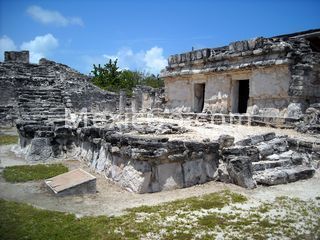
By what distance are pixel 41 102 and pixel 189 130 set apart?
1108 cm

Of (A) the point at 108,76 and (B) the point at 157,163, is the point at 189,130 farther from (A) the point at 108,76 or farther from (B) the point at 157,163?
(A) the point at 108,76

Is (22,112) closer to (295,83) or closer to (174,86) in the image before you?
(174,86)

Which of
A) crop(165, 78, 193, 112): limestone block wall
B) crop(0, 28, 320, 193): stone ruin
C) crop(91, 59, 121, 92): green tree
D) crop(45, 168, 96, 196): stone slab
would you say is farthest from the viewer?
crop(91, 59, 121, 92): green tree

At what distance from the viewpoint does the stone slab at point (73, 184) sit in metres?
6.26

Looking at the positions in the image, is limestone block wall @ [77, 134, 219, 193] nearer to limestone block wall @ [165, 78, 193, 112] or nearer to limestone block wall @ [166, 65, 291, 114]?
limestone block wall @ [166, 65, 291, 114]

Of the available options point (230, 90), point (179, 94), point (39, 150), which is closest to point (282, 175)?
point (230, 90)

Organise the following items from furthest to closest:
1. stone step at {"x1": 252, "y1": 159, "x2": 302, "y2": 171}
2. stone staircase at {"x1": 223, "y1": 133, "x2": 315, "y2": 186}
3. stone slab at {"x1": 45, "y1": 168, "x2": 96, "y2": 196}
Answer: stone step at {"x1": 252, "y1": 159, "x2": 302, "y2": 171}, stone staircase at {"x1": 223, "y1": 133, "x2": 315, "y2": 186}, stone slab at {"x1": 45, "y1": 168, "x2": 96, "y2": 196}

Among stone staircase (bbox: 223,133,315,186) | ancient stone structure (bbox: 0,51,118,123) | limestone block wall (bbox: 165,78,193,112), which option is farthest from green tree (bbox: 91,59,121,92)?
stone staircase (bbox: 223,133,315,186)

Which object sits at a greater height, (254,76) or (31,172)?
(254,76)

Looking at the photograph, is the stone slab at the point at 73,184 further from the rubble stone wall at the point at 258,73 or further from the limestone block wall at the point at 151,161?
the rubble stone wall at the point at 258,73

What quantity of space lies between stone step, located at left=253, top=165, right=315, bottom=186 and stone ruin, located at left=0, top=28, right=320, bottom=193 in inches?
0.8

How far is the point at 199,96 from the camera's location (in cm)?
1522

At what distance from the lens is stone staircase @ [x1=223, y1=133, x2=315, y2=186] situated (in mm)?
6938

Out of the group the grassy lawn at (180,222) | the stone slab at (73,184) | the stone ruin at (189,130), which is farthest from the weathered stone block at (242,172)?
the stone slab at (73,184)
